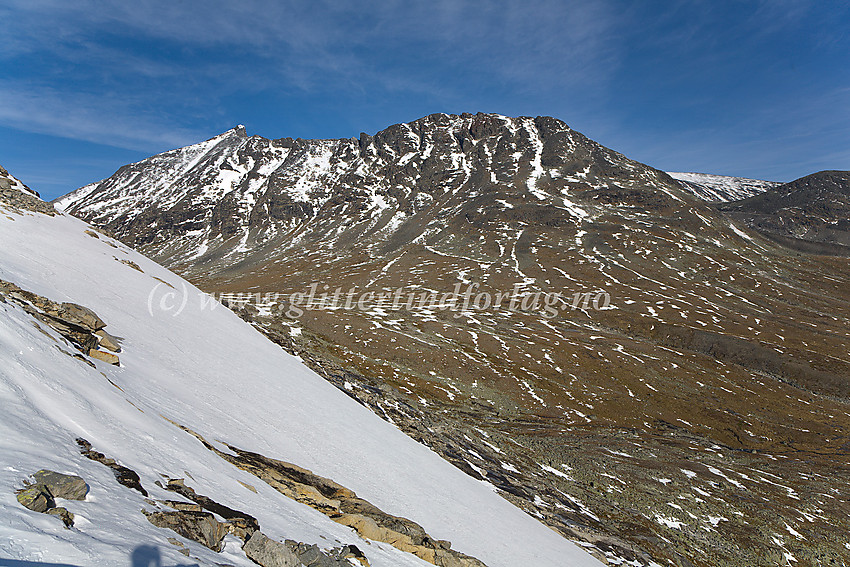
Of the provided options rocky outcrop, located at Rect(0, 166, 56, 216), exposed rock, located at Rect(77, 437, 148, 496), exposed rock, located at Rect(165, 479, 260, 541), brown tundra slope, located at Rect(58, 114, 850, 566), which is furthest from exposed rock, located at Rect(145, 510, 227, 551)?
rocky outcrop, located at Rect(0, 166, 56, 216)

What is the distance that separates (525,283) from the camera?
113750 mm

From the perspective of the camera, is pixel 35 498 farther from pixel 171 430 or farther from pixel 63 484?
pixel 171 430

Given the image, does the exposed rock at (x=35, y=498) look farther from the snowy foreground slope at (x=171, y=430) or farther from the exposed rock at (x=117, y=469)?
the exposed rock at (x=117, y=469)

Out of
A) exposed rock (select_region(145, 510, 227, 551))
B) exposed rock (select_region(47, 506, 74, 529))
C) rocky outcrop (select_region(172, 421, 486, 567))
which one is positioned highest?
exposed rock (select_region(47, 506, 74, 529))

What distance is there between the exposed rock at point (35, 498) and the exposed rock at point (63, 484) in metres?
0.18

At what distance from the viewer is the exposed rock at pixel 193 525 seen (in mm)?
6570

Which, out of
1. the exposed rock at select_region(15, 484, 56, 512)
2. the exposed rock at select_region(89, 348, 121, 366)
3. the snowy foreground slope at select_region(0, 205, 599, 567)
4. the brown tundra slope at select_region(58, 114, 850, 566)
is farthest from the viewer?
the brown tundra slope at select_region(58, 114, 850, 566)

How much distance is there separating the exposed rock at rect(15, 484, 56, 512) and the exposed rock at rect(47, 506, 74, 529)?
85 mm

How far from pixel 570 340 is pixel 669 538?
52822mm

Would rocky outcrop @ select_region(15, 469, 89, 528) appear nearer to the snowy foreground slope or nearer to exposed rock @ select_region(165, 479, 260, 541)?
the snowy foreground slope

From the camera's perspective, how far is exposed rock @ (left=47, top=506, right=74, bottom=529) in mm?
5215

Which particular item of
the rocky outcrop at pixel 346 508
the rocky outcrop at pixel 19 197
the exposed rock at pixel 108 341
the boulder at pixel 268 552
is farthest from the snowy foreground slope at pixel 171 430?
the rocky outcrop at pixel 19 197

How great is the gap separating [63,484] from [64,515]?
25.1 inches

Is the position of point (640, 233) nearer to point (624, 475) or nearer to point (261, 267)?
point (624, 475)
